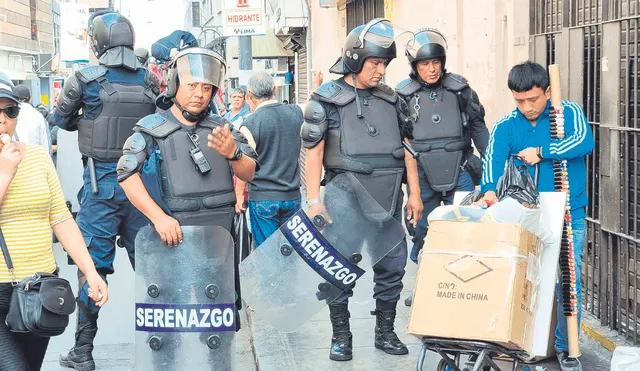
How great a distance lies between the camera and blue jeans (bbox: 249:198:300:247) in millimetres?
7535

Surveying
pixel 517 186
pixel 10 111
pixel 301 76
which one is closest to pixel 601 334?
pixel 517 186

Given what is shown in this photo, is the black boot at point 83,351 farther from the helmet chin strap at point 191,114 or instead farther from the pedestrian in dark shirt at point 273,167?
the helmet chin strap at point 191,114

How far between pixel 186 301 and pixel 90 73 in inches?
82.8

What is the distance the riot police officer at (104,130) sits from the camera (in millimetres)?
6438

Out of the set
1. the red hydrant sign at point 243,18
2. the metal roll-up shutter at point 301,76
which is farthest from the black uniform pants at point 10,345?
the metal roll-up shutter at point 301,76

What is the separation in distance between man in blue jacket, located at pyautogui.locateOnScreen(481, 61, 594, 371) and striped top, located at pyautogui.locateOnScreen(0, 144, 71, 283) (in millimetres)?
2194

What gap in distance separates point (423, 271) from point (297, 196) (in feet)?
11.1

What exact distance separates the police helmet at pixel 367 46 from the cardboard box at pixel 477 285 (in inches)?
75.0

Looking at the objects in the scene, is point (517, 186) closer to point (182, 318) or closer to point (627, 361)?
point (627, 361)

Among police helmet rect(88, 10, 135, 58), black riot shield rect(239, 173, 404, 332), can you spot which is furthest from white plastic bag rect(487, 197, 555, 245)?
police helmet rect(88, 10, 135, 58)

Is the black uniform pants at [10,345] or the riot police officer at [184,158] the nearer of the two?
the black uniform pants at [10,345]

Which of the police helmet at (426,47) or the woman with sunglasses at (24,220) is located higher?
the police helmet at (426,47)

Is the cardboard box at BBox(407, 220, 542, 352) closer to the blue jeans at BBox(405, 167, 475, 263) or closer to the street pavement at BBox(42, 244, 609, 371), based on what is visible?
the street pavement at BBox(42, 244, 609, 371)

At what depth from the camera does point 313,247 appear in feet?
20.0
